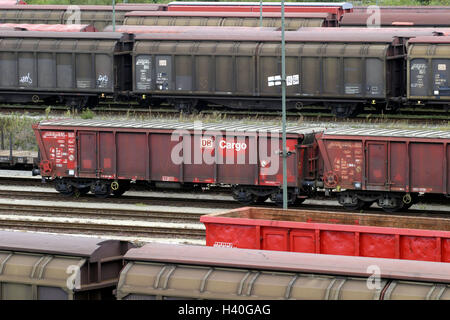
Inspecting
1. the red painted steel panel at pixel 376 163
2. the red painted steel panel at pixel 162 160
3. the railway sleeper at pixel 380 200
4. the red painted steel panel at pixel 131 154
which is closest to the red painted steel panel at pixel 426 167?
the railway sleeper at pixel 380 200

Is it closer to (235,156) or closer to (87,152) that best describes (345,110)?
(235,156)

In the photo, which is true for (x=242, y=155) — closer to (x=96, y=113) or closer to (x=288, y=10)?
(x=96, y=113)

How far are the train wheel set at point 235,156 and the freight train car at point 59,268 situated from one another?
0.03 m

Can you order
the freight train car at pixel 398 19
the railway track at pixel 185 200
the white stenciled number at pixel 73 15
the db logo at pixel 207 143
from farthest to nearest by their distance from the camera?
the white stenciled number at pixel 73 15 → the freight train car at pixel 398 19 → the db logo at pixel 207 143 → the railway track at pixel 185 200

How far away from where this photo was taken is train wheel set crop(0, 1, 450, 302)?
42.1 feet

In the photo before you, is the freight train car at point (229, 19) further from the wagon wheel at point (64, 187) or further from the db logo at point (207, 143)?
the wagon wheel at point (64, 187)

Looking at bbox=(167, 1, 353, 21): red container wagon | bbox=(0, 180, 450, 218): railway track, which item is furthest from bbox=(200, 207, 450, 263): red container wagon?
bbox=(167, 1, 353, 21): red container wagon

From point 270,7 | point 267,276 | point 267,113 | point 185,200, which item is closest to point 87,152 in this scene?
point 185,200

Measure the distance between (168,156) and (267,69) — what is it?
10.3 metres

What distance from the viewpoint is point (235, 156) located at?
2830 centimetres

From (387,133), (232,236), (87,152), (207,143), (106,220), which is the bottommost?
(106,220)

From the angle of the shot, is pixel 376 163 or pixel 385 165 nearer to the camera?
pixel 385 165

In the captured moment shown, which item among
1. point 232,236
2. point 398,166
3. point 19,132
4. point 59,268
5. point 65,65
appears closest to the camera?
point 59,268

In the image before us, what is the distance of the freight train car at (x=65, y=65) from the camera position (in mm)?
40031
